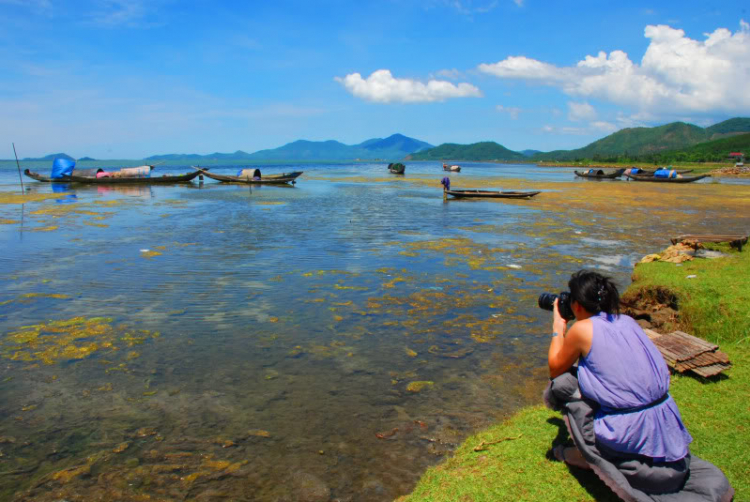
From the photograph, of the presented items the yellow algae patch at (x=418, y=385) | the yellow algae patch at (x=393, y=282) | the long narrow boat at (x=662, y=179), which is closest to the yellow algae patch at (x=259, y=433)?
the yellow algae patch at (x=418, y=385)

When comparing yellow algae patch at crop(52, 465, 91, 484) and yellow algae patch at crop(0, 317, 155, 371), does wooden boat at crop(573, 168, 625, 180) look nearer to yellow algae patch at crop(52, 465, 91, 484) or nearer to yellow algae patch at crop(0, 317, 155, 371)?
yellow algae patch at crop(0, 317, 155, 371)

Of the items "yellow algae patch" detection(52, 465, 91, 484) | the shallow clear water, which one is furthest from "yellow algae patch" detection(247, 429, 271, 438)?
"yellow algae patch" detection(52, 465, 91, 484)

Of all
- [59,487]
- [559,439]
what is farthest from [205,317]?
[559,439]

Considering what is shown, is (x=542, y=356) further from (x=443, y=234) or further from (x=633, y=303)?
(x=443, y=234)

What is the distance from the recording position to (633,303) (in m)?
8.71

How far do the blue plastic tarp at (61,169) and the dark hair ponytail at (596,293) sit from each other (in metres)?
58.2

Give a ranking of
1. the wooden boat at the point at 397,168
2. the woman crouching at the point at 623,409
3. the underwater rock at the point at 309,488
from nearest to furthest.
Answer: the woman crouching at the point at 623,409
the underwater rock at the point at 309,488
the wooden boat at the point at 397,168

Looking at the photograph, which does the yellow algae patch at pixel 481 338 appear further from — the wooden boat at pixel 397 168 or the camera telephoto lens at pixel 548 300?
the wooden boat at pixel 397 168

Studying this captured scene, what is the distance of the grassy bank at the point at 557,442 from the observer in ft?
12.6

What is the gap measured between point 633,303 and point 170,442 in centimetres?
811

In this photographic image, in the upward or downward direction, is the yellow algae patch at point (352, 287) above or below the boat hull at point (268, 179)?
below

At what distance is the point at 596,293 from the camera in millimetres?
3689

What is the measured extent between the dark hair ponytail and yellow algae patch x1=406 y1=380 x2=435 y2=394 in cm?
305

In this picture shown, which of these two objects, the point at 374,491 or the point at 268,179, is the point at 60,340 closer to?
the point at 374,491
